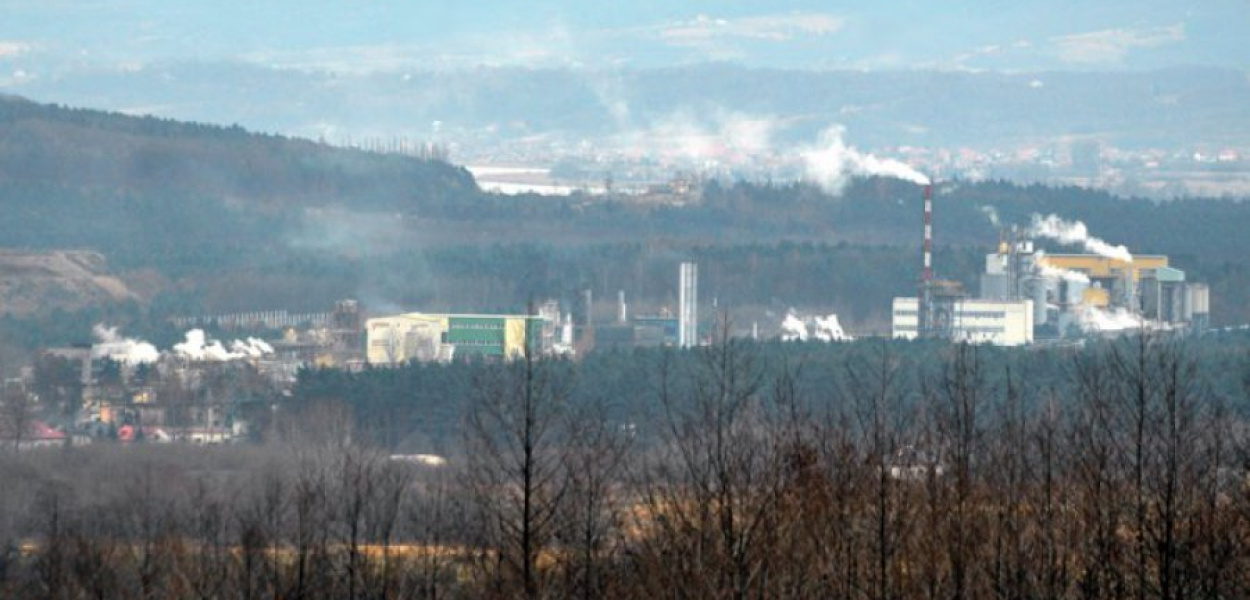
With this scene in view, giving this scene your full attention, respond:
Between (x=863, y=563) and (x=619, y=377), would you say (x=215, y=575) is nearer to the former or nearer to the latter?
(x=863, y=563)

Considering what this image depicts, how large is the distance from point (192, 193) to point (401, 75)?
55.0 meters

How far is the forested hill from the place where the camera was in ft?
334

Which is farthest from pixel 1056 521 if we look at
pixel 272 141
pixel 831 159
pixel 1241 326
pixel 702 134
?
pixel 702 134

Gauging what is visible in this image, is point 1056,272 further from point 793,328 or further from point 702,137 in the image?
point 702,137

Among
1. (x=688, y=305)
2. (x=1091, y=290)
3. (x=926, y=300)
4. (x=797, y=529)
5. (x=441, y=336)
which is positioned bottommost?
(x=797, y=529)

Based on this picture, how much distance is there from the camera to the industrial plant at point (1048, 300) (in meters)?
71.7

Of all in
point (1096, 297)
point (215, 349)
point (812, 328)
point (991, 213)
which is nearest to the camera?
point (215, 349)

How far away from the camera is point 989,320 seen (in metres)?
71.9

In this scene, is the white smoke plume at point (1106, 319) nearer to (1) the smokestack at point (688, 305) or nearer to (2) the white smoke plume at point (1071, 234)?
(1) the smokestack at point (688, 305)

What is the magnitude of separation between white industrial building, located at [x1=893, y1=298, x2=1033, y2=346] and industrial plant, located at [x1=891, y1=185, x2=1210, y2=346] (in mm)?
20

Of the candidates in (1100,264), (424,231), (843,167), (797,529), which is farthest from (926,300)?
(797,529)

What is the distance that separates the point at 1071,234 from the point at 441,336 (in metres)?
26.7

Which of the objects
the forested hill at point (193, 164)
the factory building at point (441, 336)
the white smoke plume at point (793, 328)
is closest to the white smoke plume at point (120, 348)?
the factory building at point (441, 336)

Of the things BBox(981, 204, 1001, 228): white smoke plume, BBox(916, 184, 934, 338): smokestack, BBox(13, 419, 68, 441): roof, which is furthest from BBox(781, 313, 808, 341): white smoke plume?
BBox(13, 419, 68, 441): roof
